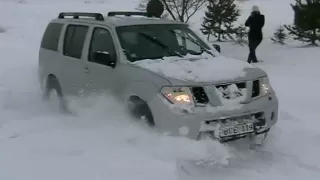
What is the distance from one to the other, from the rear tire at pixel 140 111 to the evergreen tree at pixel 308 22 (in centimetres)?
1103

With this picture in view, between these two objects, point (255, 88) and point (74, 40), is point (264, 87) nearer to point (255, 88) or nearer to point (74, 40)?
point (255, 88)

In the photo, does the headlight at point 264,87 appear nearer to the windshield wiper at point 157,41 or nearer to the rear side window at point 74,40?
the windshield wiper at point 157,41

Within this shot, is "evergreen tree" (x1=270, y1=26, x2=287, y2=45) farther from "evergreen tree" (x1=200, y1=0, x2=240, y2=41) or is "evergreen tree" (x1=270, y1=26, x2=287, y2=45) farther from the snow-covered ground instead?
the snow-covered ground

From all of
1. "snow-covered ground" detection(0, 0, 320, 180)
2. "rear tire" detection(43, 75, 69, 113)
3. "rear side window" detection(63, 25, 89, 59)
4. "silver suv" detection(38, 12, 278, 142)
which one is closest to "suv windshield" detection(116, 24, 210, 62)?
"silver suv" detection(38, 12, 278, 142)

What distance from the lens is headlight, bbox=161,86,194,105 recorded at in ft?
17.5

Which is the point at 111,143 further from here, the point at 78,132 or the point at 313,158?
the point at 313,158

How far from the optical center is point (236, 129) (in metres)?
5.48

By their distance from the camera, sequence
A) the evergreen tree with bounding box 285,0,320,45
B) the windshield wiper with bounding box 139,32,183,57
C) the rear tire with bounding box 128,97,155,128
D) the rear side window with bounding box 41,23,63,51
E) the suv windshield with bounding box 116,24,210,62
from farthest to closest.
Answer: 1. the evergreen tree with bounding box 285,0,320,45
2. the rear side window with bounding box 41,23,63,51
3. the windshield wiper with bounding box 139,32,183,57
4. the suv windshield with bounding box 116,24,210,62
5. the rear tire with bounding box 128,97,155,128

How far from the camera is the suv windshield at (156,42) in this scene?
6.34 metres

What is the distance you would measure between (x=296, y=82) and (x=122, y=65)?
555 cm

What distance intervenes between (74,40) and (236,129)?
3.18 m

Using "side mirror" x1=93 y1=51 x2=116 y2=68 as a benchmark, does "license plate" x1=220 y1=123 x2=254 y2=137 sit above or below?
below

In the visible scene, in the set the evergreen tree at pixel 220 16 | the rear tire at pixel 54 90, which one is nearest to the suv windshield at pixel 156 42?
the rear tire at pixel 54 90

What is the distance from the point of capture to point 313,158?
5750 millimetres
